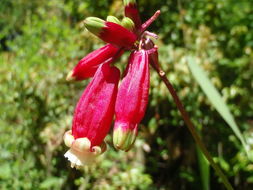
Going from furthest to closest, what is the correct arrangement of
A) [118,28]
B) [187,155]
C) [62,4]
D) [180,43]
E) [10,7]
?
[10,7]
[62,4]
[180,43]
[187,155]
[118,28]

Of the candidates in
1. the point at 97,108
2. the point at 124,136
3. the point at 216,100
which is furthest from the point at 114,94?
the point at 216,100

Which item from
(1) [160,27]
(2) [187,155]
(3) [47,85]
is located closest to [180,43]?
(1) [160,27]

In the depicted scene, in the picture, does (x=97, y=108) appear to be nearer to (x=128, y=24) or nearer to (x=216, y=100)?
(x=128, y=24)

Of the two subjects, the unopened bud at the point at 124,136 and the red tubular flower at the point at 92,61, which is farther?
the red tubular flower at the point at 92,61

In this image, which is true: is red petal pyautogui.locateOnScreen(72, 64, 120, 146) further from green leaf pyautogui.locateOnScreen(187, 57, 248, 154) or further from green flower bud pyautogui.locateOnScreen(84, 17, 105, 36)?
green leaf pyautogui.locateOnScreen(187, 57, 248, 154)

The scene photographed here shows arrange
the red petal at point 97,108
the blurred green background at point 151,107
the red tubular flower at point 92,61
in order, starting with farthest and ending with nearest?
1. the blurred green background at point 151,107
2. the red tubular flower at point 92,61
3. the red petal at point 97,108

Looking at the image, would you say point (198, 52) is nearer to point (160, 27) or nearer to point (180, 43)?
point (180, 43)

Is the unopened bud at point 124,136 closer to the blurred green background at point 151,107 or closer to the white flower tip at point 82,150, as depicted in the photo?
the white flower tip at point 82,150

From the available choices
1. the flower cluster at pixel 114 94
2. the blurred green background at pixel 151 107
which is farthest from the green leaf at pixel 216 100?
the blurred green background at pixel 151 107
